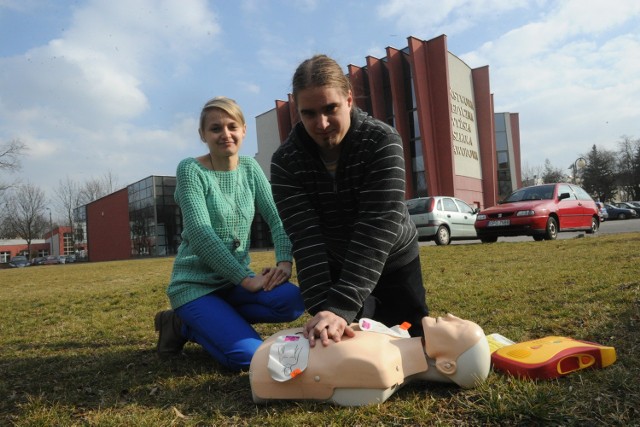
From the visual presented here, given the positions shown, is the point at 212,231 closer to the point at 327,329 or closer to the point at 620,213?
the point at 327,329

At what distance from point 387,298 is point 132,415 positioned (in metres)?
1.41

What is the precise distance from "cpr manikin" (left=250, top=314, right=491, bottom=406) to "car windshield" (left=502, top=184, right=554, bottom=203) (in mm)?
9837

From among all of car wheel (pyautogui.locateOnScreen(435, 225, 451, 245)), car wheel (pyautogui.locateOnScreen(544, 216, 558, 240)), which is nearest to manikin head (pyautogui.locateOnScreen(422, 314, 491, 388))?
car wheel (pyautogui.locateOnScreen(544, 216, 558, 240))

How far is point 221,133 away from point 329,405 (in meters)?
1.74

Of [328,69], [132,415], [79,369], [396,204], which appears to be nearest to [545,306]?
[396,204]

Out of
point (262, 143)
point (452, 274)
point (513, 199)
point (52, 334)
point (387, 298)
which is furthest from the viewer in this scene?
point (262, 143)

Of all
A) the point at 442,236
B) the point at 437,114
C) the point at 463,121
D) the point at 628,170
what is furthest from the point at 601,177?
the point at 442,236

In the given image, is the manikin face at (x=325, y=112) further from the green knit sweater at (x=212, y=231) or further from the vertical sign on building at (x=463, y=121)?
the vertical sign on building at (x=463, y=121)

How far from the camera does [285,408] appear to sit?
6.17 feet

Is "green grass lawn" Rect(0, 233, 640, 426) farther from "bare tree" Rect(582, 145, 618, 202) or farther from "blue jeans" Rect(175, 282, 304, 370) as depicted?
"bare tree" Rect(582, 145, 618, 202)

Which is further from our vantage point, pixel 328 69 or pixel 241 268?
pixel 241 268

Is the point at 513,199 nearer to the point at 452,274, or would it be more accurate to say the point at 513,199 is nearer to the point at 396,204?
the point at 452,274

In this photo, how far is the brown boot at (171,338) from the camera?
296 centimetres

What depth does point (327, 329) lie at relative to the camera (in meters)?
1.88
